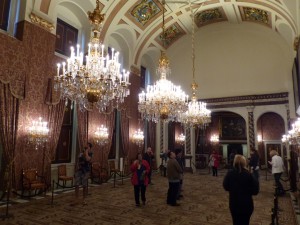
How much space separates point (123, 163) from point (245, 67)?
9059 mm

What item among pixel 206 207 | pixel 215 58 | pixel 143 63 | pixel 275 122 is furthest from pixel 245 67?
pixel 206 207

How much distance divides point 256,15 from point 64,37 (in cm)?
994

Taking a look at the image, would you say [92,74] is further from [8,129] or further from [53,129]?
[53,129]

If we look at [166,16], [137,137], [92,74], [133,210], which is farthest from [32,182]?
[166,16]

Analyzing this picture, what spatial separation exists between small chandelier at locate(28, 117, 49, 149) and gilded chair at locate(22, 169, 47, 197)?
0.80m

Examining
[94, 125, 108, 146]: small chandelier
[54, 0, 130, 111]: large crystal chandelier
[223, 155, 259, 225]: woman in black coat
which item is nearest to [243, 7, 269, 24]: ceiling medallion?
[94, 125, 108, 146]: small chandelier

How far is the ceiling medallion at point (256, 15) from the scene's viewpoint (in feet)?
42.2

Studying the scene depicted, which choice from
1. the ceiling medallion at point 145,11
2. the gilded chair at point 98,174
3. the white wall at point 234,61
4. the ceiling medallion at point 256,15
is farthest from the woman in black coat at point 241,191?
the white wall at point 234,61

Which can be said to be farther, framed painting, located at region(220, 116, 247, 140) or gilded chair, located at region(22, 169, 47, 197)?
framed painting, located at region(220, 116, 247, 140)

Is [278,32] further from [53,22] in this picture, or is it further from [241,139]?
[53,22]

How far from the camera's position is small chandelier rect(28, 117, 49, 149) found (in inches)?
302

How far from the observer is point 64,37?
1037 cm

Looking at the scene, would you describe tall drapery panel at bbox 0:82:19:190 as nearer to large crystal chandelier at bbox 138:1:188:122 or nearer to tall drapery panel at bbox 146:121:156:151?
large crystal chandelier at bbox 138:1:188:122

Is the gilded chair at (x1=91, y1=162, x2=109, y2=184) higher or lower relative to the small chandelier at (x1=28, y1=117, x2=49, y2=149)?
lower
